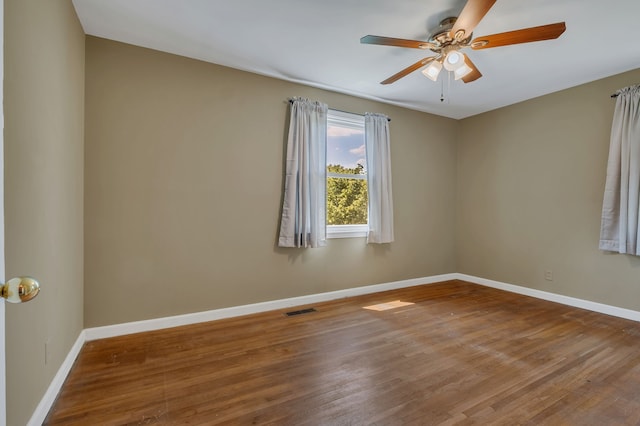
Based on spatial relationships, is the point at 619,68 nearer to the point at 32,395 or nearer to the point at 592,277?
the point at 592,277

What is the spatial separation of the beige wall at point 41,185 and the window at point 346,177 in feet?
8.29

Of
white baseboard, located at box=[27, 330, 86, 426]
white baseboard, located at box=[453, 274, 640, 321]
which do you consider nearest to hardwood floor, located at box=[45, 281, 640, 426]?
white baseboard, located at box=[27, 330, 86, 426]

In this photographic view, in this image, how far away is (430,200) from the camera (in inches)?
187

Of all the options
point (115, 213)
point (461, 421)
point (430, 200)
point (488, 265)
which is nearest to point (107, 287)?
point (115, 213)

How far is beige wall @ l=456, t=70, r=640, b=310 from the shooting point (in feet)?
11.3

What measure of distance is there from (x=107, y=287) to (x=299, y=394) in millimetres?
1950

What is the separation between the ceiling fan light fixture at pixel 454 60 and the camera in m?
2.47

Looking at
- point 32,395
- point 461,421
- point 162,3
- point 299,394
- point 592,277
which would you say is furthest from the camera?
point 592,277

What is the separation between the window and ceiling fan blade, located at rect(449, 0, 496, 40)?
192 cm

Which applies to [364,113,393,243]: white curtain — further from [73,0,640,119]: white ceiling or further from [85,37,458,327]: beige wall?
[73,0,640,119]: white ceiling

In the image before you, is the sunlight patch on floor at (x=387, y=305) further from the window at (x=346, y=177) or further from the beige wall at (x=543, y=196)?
the beige wall at (x=543, y=196)

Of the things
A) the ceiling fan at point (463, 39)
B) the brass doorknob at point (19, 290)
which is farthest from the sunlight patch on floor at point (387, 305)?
the brass doorknob at point (19, 290)

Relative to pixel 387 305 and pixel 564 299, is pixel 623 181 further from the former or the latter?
→ pixel 387 305

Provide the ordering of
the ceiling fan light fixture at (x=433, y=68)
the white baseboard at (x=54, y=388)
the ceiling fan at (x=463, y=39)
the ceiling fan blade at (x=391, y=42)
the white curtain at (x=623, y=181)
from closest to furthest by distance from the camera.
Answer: the white baseboard at (x=54, y=388) → the ceiling fan at (x=463, y=39) → the ceiling fan blade at (x=391, y=42) → the ceiling fan light fixture at (x=433, y=68) → the white curtain at (x=623, y=181)
